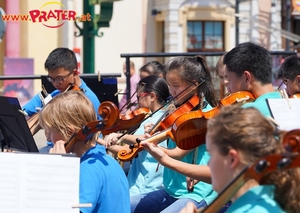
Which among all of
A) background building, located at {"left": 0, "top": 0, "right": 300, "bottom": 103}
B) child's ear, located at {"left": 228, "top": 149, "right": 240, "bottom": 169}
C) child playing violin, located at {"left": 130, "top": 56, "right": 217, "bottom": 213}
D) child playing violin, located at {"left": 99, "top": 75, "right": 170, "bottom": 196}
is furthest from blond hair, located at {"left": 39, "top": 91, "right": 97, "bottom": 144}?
background building, located at {"left": 0, "top": 0, "right": 300, "bottom": 103}

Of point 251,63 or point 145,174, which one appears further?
point 145,174

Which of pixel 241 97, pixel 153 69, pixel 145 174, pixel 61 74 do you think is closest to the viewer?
pixel 241 97

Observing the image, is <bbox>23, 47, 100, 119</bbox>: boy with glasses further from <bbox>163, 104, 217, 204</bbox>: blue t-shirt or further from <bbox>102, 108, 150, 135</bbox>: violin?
<bbox>163, 104, 217, 204</bbox>: blue t-shirt

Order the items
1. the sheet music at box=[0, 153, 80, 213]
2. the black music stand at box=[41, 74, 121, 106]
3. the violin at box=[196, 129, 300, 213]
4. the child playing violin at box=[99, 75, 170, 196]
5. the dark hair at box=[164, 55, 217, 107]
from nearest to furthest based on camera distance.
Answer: the violin at box=[196, 129, 300, 213] < the sheet music at box=[0, 153, 80, 213] < the dark hair at box=[164, 55, 217, 107] < the child playing violin at box=[99, 75, 170, 196] < the black music stand at box=[41, 74, 121, 106]

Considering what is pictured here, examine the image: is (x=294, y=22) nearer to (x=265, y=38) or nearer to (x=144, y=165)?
(x=265, y=38)

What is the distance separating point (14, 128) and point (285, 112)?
1.36m

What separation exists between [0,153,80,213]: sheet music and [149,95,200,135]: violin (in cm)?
121

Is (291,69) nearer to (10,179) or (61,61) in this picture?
(61,61)

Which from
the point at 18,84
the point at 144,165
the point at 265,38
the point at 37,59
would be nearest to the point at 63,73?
the point at 144,165

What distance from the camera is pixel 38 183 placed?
2.52 m

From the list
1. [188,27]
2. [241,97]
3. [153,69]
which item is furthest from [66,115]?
[188,27]

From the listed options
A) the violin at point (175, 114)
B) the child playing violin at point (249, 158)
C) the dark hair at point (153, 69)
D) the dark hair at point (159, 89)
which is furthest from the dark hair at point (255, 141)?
the dark hair at point (153, 69)

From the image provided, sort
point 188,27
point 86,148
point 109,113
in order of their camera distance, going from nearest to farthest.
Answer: point 109,113, point 86,148, point 188,27

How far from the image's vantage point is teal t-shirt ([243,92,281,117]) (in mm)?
2923
